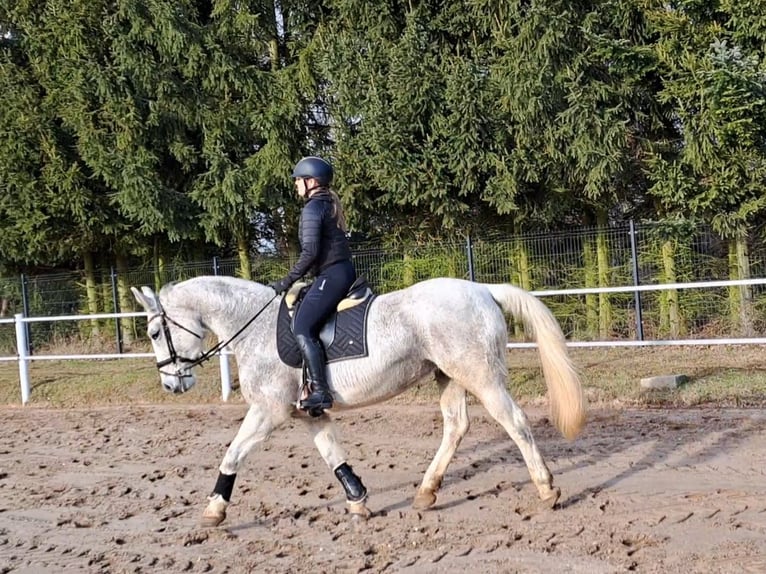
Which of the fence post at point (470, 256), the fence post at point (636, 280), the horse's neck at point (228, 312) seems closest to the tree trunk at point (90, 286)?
the fence post at point (470, 256)

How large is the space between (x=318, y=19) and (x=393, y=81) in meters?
3.33

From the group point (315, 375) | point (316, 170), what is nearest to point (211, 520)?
point (315, 375)

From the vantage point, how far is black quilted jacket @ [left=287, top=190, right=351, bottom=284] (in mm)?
5562

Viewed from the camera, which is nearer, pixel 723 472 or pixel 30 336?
pixel 723 472

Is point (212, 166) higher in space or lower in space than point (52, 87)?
lower

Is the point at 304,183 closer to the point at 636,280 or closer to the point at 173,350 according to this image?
the point at 173,350

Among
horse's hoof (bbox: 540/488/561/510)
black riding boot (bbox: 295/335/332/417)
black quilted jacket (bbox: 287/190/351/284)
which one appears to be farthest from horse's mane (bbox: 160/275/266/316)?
horse's hoof (bbox: 540/488/561/510)

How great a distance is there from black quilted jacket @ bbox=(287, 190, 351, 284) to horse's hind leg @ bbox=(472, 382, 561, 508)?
1501 mm

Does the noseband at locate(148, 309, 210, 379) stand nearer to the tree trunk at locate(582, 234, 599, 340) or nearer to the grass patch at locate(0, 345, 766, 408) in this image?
the grass patch at locate(0, 345, 766, 408)

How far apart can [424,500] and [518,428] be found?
3.07ft

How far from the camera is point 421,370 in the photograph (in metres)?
5.83

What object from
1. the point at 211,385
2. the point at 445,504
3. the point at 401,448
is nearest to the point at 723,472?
the point at 445,504

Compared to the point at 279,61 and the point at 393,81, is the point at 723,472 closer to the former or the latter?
the point at 393,81

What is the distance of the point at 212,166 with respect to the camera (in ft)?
51.6
